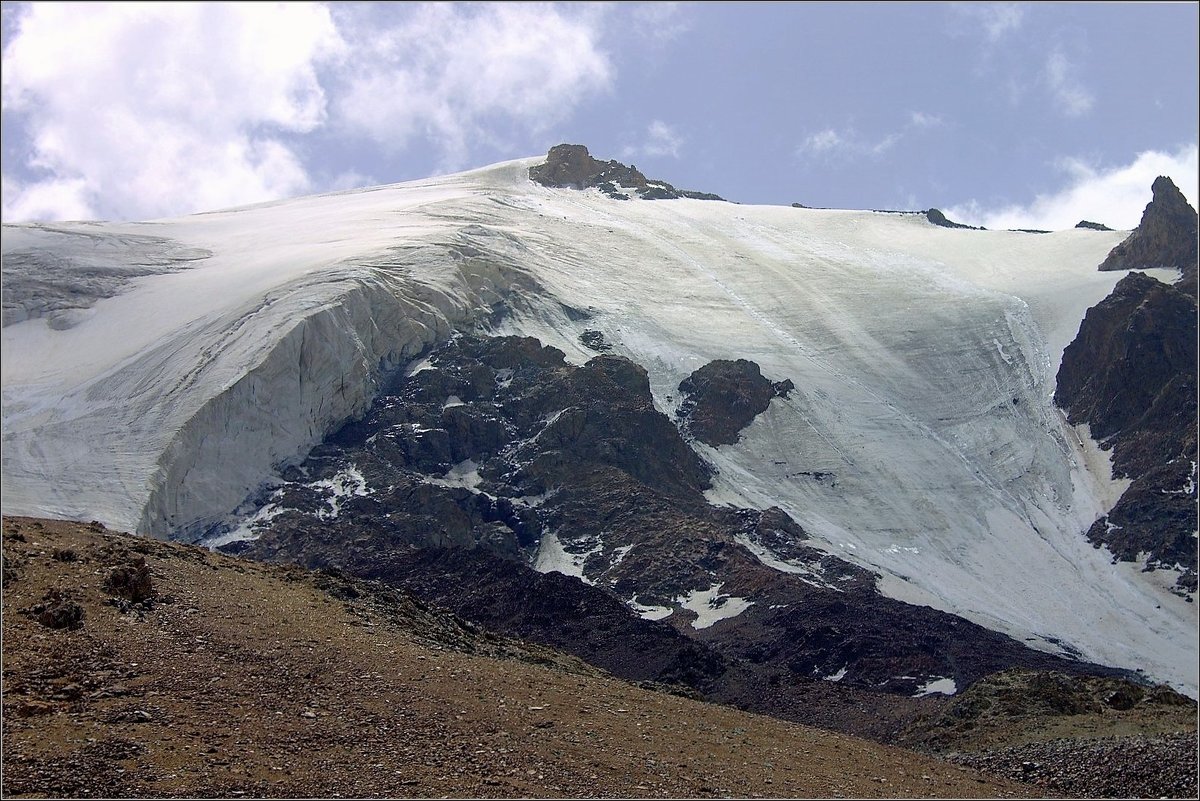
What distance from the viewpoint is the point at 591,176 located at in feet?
630

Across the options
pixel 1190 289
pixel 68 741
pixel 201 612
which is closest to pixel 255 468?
pixel 201 612

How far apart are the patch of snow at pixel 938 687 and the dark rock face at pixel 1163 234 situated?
9086 centimetres

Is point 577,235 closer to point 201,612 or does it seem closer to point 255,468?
point 255,468

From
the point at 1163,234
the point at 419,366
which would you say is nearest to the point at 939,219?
the point at 1163,234

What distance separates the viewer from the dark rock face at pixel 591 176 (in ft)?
607

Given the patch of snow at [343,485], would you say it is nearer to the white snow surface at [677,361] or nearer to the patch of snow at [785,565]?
the white snow surface at [677,361]

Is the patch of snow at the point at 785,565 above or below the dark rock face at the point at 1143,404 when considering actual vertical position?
below

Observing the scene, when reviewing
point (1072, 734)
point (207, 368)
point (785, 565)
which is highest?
point (207, 368)

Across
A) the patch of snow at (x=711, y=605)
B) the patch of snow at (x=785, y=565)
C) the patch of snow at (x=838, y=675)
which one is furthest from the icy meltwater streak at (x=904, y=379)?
the patch of snow at (x=838, y=675)

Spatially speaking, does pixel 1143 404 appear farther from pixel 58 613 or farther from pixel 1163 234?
pixel 58 613

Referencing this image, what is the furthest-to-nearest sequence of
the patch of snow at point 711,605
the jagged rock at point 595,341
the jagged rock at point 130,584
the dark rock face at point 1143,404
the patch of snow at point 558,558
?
the jagged rock at point 595,341
the dark rock face at point 1143,404
the patch of snow at point 558,558
the patch of snow at point 711,605
the jagged rock at point 130,584

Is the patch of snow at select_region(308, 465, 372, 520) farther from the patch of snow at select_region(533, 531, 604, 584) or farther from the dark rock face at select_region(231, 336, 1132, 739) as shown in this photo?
the patch of snow at select_region(533, 531, 604, 584)

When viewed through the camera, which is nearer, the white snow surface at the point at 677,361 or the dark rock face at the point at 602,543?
the dark rock face at the point at 602,543

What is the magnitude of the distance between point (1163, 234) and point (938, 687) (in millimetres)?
97295
